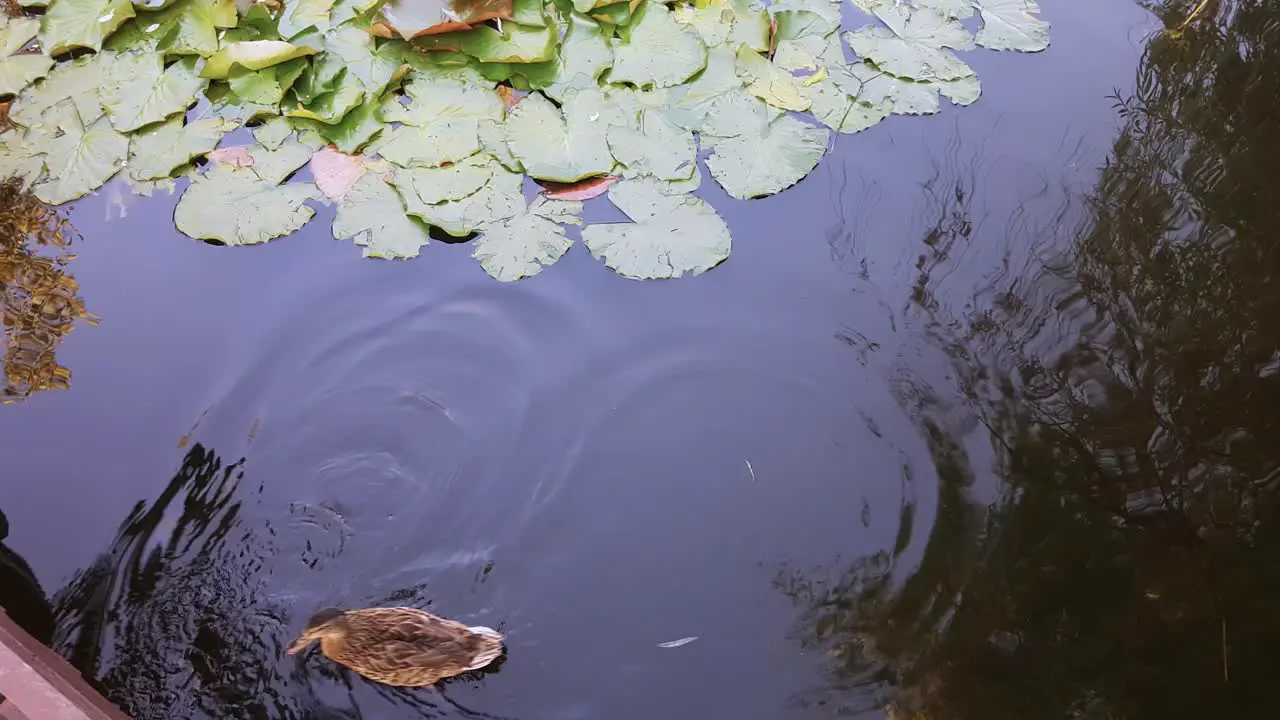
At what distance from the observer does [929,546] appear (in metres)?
1.88

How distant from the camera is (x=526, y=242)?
2381 mm

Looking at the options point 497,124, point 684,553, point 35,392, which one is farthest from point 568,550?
point 35,392

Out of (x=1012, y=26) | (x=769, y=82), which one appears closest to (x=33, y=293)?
(x=769, y=82)

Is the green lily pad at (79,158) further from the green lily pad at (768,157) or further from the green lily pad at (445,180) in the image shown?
the green lily pad at (768,157)

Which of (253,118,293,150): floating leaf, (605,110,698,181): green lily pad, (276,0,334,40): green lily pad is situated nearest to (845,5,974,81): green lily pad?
(605,110,698,181): green lily pad

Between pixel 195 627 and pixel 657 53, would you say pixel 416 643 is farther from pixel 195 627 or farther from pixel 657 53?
pixel 657 53

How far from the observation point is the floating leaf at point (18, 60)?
2758 mm

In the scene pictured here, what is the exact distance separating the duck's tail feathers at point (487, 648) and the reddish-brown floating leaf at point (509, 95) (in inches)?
66.9

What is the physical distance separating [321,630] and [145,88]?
2093 millimetres

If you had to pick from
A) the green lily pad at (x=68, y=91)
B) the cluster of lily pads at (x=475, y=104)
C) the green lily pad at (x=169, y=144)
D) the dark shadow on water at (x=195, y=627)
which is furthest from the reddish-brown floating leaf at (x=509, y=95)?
the dark shadow on water at (x=195, y=627)

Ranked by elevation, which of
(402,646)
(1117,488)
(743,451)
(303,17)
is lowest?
(402,646)

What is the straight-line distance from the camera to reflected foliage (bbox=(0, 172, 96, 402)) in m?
2.24

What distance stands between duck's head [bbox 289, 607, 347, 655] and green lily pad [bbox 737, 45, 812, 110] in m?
2.06

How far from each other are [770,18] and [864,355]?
142 cm
